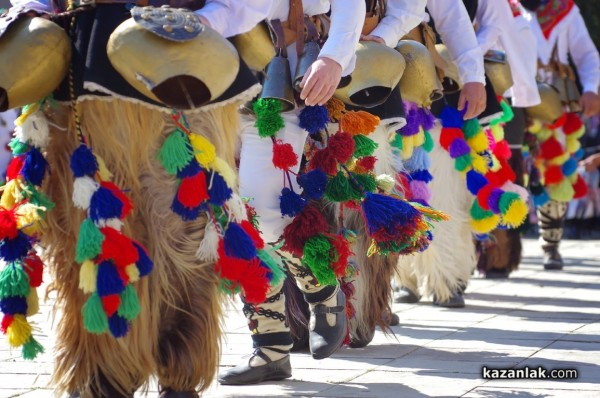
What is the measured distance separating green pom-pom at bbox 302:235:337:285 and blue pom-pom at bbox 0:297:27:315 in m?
1.27

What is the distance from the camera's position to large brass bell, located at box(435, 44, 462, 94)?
18.9ft

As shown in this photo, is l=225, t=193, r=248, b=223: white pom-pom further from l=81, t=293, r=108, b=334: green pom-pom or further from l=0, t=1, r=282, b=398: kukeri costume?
l=81, t=293, r=108, b=334: green pom-pom

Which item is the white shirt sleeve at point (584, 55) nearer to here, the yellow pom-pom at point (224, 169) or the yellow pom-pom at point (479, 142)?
the yellow pom-pom at point (479, 142)

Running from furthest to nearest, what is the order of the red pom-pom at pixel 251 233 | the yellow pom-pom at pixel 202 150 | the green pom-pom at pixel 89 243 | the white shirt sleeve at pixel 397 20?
1. the white shirt sleeve at pixel 397 20
2. the red pom-pom at pixel 251 233
3. the yellow pom-pom at pixel 202 150
4. the green pom-pom at pixel 89 243

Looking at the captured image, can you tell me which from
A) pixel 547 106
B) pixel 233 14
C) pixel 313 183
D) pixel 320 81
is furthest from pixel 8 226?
pixel 547 106

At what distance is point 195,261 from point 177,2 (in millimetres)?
763

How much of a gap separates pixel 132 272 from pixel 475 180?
10.8 ft

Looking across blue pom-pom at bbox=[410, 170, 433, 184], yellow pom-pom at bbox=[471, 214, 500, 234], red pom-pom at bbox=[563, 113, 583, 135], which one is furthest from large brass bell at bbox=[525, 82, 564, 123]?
blue pom-pom at bbox=[410, 170, 433, 184]

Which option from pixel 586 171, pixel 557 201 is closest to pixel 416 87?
pixel 557 201

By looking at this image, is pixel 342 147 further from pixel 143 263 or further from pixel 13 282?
pixel 13 282

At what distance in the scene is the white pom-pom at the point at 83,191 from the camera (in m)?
3.23

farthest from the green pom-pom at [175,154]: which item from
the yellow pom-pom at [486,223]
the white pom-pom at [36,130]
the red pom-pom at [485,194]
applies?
the yellow pom-pom at [486,223]

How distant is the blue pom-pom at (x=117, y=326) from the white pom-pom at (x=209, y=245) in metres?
0.34

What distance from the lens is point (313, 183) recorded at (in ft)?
14.4
